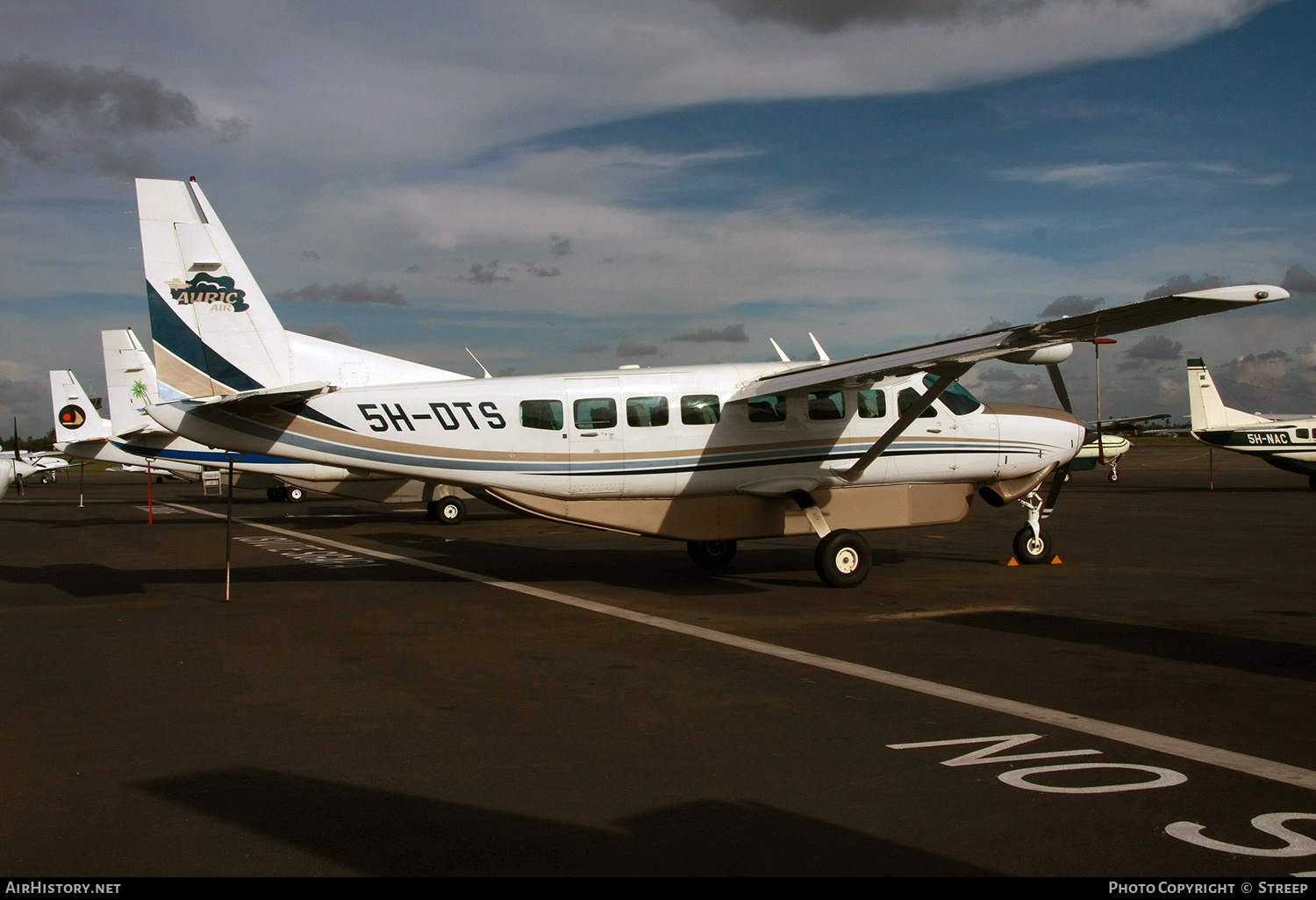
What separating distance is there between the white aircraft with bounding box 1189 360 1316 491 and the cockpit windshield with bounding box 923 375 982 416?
26130 mm

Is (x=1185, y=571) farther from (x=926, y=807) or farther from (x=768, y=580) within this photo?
(x=926, y=807)

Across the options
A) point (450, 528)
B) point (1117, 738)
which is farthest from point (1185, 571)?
point (450, 528)

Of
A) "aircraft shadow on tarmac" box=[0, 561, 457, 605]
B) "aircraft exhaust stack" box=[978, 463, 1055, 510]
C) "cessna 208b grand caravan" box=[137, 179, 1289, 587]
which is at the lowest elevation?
"aircraft shadow on tarmac" box=[0, 561, 457, 605]

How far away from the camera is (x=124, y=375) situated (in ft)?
104

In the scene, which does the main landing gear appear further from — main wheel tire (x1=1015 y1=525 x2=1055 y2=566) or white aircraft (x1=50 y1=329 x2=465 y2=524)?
white aircraft (x1=50 y1=329 x2=465 y2=524)

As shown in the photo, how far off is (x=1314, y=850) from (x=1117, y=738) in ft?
5.69

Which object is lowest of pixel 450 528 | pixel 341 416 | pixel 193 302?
pixel 450 528

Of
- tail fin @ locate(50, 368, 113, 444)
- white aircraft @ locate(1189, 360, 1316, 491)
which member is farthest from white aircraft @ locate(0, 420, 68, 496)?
white aircraft @ locate(1189, 360, 1316, 491)

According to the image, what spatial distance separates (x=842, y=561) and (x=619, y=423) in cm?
364

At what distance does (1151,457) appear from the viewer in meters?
74.5

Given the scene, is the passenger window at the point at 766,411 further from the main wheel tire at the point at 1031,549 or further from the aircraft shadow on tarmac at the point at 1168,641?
the main wheel tire at the point at 1031,549

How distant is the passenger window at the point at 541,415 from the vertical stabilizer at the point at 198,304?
3342 mm

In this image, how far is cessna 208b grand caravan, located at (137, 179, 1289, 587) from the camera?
39.2 feet

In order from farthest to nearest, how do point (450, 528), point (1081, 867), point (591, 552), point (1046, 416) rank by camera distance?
point (450, 528) < point (591, 552) < point (1046, 416) < point (1081, 867)
